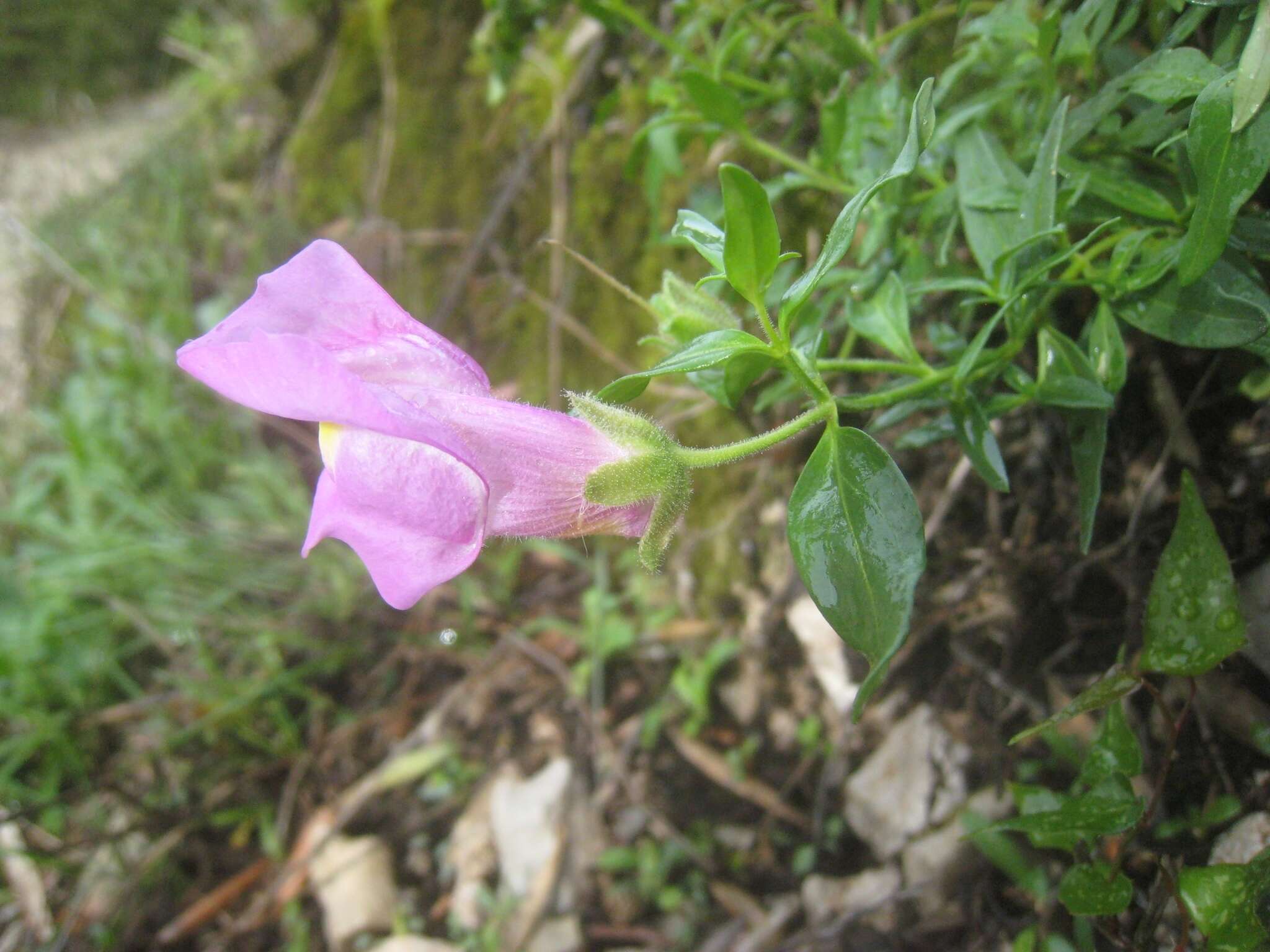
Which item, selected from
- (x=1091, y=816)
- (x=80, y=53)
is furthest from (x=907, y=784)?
(x=80, y=53)

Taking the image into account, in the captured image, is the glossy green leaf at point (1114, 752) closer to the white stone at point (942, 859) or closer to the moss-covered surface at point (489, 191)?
the white stone at point (942, 859)

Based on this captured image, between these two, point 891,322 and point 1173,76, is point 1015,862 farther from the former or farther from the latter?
point 1173,76

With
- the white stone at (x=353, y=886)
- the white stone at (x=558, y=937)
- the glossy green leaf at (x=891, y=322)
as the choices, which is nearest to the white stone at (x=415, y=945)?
the white stone at (x=353, y=886)

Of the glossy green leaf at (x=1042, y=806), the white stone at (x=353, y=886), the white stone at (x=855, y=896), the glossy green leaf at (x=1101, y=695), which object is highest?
the glossy green leaf at (x=1101, y=695)

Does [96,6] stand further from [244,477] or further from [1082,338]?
[1082,338]

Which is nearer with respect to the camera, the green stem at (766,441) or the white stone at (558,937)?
the green stem at (766,441)

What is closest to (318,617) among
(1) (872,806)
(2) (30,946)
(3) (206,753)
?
(3) (206,753)
